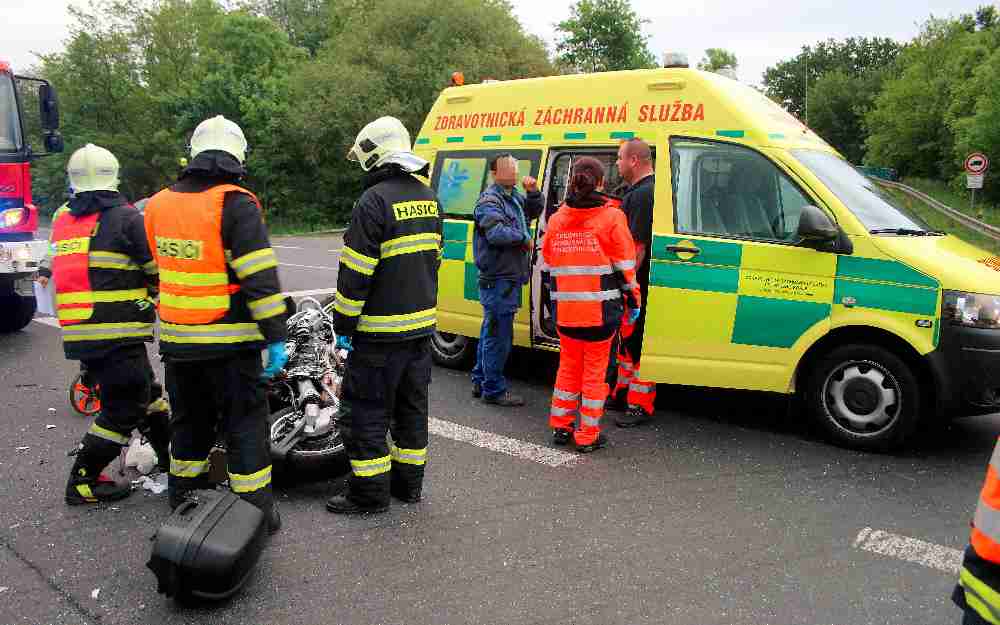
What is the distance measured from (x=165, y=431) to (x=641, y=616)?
2808 millimetres

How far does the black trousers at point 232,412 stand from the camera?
3662 mm

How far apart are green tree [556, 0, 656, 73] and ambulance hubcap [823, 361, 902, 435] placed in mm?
39018

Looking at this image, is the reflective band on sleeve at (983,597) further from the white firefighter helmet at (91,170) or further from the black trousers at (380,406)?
the white firefighter helmet at (91,170)

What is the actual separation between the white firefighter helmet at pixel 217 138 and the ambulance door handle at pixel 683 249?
292cm

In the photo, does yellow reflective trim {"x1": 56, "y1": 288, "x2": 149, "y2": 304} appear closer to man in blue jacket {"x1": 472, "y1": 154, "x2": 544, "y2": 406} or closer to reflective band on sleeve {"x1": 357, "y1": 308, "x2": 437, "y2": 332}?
reflective band on sleeve {"x1": 357, "y1": 308, "x2": 437, "y2": 332}

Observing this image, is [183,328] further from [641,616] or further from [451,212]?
[451,212]

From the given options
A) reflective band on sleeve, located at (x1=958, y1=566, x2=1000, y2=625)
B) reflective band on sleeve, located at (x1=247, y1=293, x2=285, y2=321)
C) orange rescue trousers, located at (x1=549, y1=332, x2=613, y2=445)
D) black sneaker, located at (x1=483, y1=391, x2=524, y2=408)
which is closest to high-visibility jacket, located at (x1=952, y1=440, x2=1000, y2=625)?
reflective band on sleeve, located at (x1=958, y1=566, x2=1000, y2=625)

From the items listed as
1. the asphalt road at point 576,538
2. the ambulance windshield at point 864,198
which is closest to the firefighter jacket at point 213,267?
the asphalt road at point 576,538

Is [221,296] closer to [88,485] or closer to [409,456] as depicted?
[409,456]

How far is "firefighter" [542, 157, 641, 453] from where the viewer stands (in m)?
5.01

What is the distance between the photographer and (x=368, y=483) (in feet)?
13.6

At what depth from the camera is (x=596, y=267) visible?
5.02 m

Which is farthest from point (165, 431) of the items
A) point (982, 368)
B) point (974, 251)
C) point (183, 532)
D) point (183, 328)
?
point (974, 251)

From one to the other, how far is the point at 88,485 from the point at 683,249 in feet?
12.4
